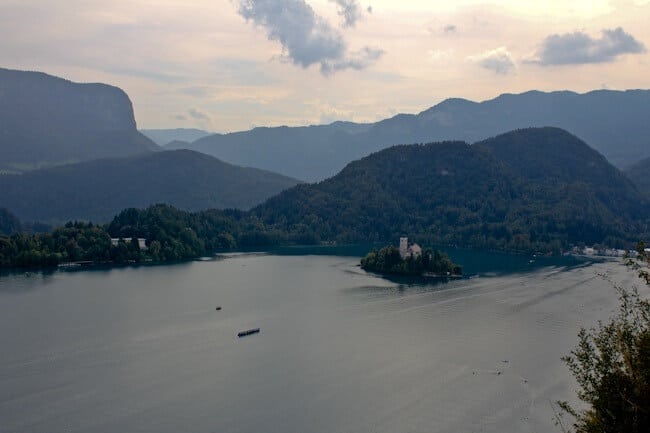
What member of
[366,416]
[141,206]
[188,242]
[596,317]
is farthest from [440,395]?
[141,206]

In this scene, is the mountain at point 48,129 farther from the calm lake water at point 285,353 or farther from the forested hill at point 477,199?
the calm lake water at point 285,353

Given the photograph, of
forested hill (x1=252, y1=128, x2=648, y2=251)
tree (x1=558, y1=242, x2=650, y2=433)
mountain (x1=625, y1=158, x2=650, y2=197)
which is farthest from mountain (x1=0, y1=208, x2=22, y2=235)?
mountain (x1=625, y1=158, x2=650, y2=197)

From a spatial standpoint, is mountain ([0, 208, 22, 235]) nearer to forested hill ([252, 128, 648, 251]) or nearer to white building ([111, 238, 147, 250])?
white building ([111, 238, 147, 250])

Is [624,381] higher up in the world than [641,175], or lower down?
lower down

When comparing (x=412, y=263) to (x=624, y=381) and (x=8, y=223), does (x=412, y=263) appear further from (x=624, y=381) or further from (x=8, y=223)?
(x=8, y=223)

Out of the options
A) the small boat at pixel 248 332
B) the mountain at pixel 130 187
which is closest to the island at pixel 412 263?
the small boat at pixel 248 332

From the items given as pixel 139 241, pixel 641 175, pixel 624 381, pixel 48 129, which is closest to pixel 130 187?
pixel 48 129

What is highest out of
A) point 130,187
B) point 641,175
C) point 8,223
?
point 130,187
